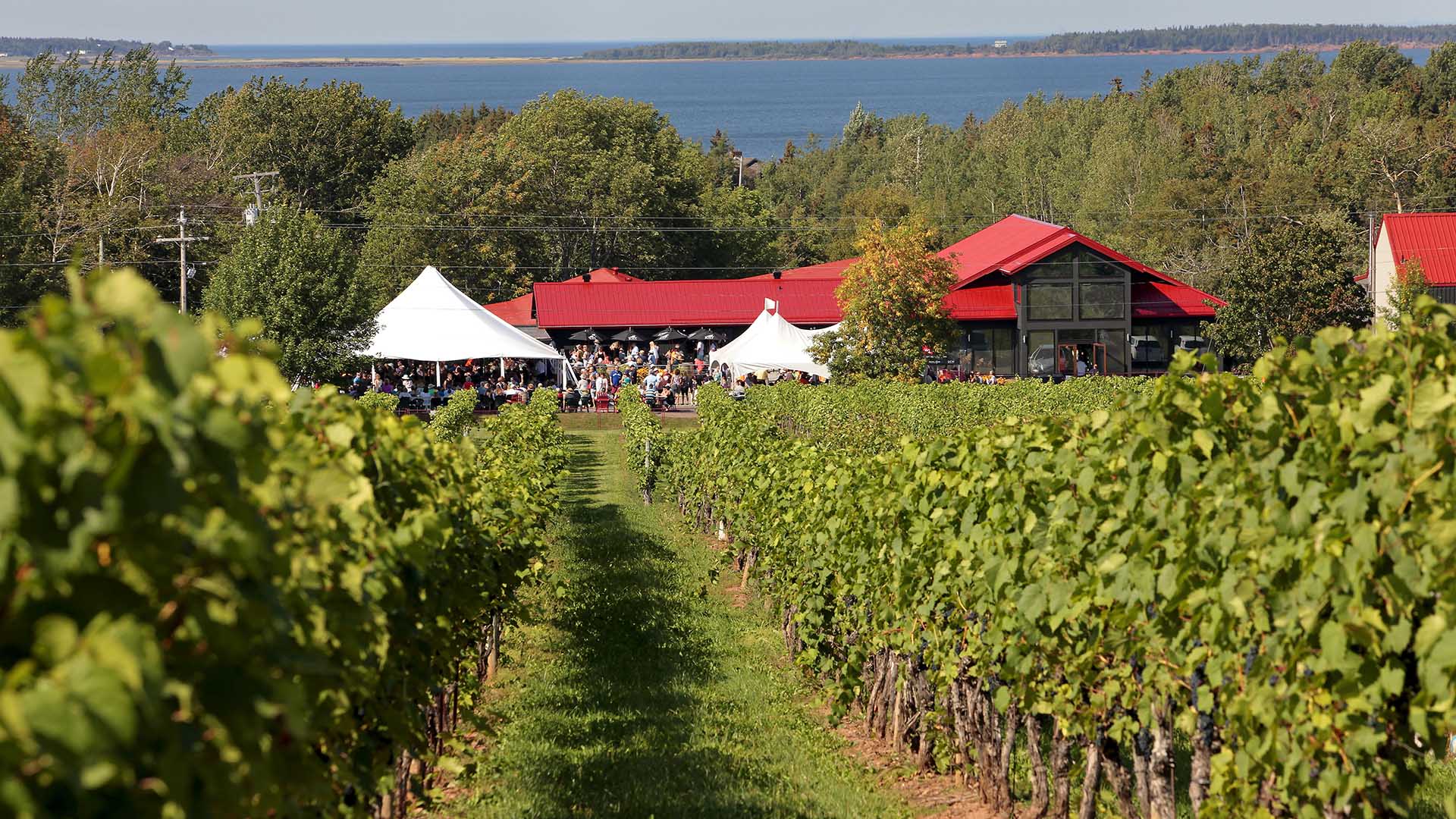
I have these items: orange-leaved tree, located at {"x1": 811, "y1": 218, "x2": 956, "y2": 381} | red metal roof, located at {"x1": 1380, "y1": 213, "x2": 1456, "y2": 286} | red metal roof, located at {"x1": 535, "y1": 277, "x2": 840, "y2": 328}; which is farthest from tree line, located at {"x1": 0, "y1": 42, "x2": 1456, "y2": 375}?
red metal roof, located at {"x1": 535, "y1": 277, "x2": 840, "y2": 328}

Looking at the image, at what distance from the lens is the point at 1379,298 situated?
6022 centimetres

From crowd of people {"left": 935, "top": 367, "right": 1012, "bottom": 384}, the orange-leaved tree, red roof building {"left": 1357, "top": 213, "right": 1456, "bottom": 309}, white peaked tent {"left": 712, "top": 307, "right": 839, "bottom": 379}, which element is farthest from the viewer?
red roof building {"left": 1357, "top": 213, "right": 1456, "bottom": 309}

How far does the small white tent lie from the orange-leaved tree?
8.51 meters

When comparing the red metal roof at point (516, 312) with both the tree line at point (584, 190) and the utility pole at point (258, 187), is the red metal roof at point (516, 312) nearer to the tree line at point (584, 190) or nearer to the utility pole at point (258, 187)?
the tree line at point (584, 190)

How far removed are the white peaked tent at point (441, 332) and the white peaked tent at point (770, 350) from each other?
478cm

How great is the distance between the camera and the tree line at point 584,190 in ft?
168

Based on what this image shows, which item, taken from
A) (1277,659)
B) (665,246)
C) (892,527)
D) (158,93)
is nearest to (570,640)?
(892,527)

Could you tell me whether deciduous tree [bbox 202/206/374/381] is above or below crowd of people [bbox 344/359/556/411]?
above

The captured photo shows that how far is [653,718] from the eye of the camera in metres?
10.2

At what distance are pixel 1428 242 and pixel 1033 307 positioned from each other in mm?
18363

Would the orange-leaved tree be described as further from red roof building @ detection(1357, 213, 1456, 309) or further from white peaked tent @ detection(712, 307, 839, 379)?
red roof building @ detection(1357, 213, 1456, 309)

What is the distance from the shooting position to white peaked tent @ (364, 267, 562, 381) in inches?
1485

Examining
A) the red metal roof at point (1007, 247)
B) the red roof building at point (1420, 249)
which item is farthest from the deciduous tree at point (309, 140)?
the red roof building at point (1420, 249)

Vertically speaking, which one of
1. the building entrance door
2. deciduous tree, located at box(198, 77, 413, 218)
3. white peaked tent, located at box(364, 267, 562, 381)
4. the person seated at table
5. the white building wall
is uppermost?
deciduous tree, located at box(198, 77, 413, 218)
